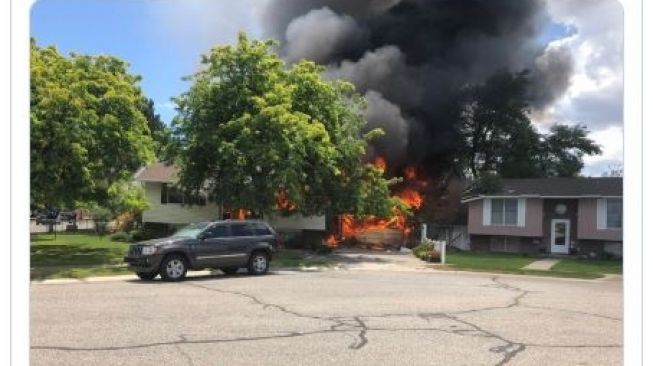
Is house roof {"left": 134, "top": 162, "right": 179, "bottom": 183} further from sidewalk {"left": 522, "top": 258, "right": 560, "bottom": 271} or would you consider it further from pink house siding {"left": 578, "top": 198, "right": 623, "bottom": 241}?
pink house siding {"left": 578, "top": 198, "right": 623, "bottom": 241}

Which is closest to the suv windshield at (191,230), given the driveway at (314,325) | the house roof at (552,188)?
the driveway at (314,325)

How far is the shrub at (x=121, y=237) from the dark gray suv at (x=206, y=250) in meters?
0.40

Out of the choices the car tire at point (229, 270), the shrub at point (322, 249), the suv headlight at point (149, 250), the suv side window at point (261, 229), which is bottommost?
the shrub at point (322, 249)

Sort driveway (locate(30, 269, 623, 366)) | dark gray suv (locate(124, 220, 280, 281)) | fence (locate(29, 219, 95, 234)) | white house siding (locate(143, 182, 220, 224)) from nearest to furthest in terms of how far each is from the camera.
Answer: driveway (locate(30, 269, 623, 366)) → fence (locate(29, 219, 95, 234)) → dark gray suv (locate(124, 220, 280, 281)) → white house siding (locate(143, 182, 220, 224))

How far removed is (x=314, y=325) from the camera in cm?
827

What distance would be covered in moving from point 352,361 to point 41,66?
33.7 feet

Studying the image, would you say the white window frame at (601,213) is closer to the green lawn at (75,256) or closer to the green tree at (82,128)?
the green tree at (82,128)

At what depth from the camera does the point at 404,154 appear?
28047mm

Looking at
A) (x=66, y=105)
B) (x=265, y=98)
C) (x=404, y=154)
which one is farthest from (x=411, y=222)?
(x=66, y=105)

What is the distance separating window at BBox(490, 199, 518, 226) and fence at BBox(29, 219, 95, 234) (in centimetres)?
1643

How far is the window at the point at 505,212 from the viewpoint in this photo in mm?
24562

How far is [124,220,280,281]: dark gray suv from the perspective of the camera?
1321 centimetres

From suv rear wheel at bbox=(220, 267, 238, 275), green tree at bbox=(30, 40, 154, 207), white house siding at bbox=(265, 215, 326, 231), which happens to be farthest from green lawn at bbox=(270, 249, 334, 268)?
green tree at bbox=(30, 40, 154, 207)

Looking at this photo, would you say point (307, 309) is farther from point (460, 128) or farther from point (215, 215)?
point (215, 215)
